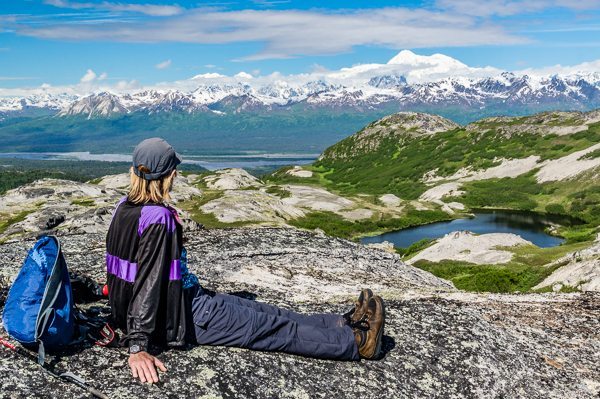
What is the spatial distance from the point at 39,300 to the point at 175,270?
9.14ft

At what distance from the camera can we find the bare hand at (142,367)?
35.4 feet

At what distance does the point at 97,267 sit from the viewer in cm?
2259

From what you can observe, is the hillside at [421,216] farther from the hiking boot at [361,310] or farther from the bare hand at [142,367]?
the bare hand at [142,367]

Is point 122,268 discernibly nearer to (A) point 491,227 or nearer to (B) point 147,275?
(B) point 147,275

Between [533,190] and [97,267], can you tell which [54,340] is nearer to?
[97,267]

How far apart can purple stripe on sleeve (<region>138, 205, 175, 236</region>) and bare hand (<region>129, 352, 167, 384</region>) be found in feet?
8.77

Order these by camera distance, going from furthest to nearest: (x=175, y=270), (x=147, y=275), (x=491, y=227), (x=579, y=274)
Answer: (x=491, y=227), (x=579, y=274), (x=175, y=270), (x=147, y=275)

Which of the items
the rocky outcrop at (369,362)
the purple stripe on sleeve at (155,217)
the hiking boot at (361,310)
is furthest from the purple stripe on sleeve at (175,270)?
the hiking boot at (361,310)

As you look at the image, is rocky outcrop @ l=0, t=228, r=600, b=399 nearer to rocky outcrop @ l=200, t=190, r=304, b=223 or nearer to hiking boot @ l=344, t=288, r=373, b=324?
hiking boot @ l=344, t=288, r=373, b=324

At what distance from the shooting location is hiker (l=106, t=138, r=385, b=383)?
11008 mm

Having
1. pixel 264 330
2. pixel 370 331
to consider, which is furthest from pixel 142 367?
pixel 370 331

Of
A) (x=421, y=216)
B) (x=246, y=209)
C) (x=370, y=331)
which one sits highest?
(x=370, y=331)

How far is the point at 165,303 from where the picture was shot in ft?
37.5

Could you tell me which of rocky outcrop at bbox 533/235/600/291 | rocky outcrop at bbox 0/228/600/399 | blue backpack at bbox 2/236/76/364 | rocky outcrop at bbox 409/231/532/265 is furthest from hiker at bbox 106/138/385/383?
rocky outcrop at bbox 409/231/532/265
